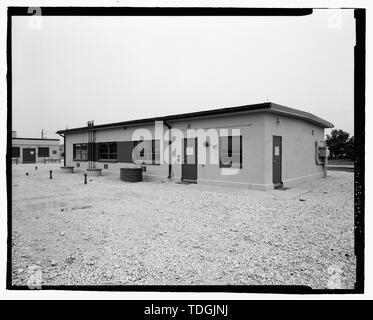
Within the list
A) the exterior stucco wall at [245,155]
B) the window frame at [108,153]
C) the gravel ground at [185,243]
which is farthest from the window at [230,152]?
the window frame at [108,153]

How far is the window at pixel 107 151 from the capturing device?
44.4 ft

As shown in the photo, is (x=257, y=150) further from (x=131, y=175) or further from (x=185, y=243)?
(x=131, y=175)

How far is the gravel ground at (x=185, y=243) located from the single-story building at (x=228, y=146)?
2571 mm

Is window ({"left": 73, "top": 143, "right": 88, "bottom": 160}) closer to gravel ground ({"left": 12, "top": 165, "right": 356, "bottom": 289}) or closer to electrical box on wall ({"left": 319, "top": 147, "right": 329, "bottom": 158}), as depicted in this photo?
gravel ground ({"left": 12, "top": 165, "right": 356, "bottom": 289})

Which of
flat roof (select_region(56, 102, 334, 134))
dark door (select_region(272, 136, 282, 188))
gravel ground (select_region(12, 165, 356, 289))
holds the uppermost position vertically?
flat roof (select_region(56, 102, 334, 134))

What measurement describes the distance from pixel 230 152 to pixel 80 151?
1246 centimetres

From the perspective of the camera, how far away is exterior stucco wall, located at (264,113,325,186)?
787 centimetres

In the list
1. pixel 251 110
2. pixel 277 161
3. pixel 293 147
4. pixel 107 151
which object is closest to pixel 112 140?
pixel 107 151

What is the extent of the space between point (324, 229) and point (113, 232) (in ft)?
12.0

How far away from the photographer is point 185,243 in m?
3.27

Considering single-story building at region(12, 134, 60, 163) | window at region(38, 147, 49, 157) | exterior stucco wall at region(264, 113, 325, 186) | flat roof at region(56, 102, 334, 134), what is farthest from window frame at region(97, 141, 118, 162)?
window at region(38, 147, 49, 157)

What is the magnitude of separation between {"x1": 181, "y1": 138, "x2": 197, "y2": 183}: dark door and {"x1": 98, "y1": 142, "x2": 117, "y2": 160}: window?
17.9ft
